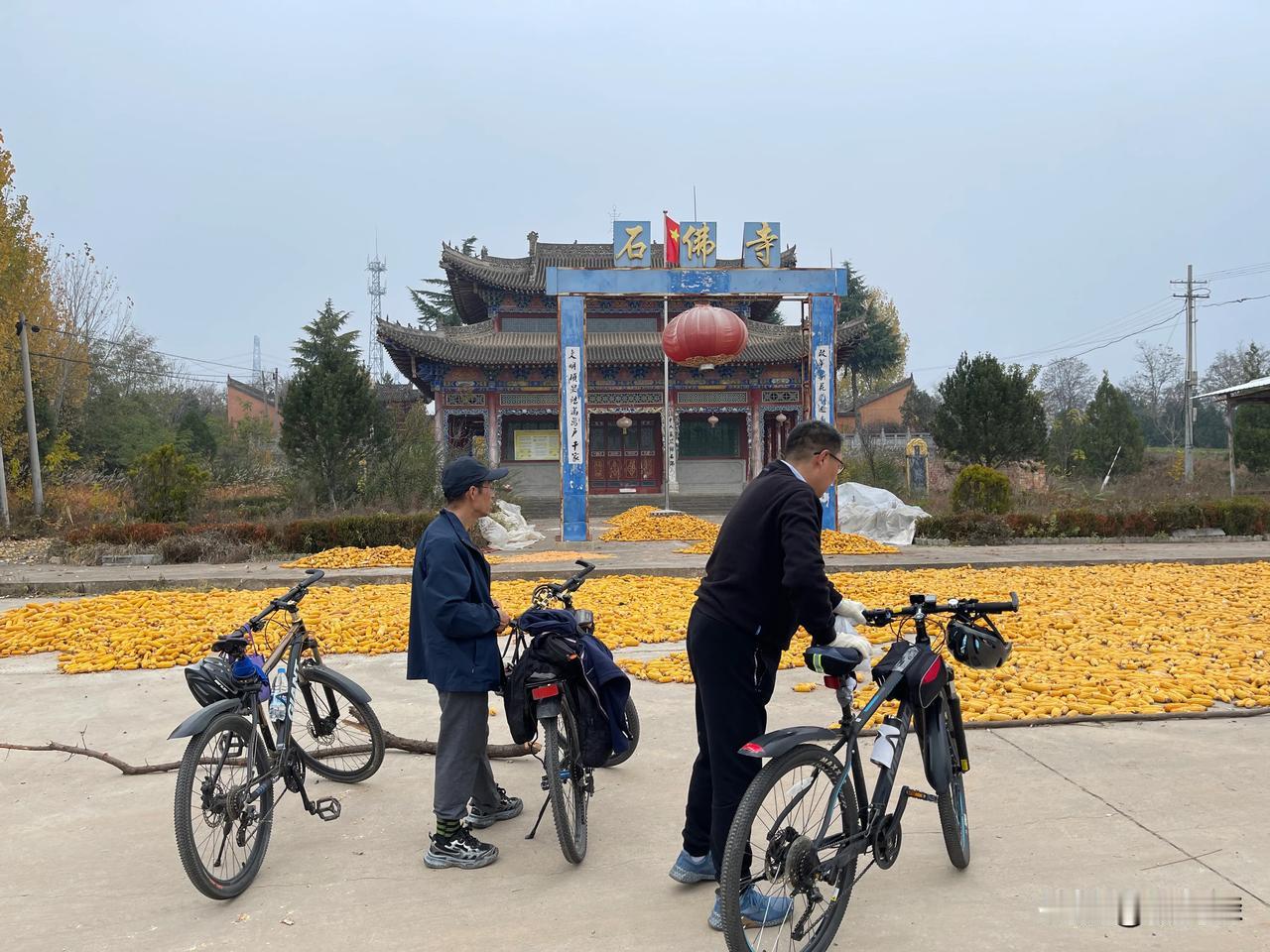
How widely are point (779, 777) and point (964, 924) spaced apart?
31.3 inches

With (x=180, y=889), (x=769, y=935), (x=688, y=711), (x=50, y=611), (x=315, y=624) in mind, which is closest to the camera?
(x=769, y=935)

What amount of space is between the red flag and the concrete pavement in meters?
13.1

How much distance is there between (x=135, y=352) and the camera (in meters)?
34.8

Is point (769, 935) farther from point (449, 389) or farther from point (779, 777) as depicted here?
point (449, 389)

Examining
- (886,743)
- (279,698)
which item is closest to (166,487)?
(279,698)

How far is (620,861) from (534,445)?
25297mm

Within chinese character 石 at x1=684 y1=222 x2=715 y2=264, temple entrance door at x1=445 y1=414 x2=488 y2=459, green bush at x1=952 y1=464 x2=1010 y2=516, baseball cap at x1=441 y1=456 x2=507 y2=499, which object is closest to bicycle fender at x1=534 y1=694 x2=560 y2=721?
baseball cap at x1=441 y1=456 x2=507 y2=499

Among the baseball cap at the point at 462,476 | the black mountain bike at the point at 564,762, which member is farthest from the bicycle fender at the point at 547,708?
the baseball cap at the point at 462,476

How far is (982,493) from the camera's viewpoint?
54.1 feet

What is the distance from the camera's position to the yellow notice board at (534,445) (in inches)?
1112

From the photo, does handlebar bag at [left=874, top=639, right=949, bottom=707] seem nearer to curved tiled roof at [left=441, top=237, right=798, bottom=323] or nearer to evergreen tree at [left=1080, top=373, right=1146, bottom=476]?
curved tiled roof at [left=441, top=237, right=798, bottom=323]

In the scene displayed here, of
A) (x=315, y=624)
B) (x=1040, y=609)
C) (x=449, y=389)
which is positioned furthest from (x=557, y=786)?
(x=449, y=389)

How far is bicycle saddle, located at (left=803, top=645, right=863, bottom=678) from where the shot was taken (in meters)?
2.61

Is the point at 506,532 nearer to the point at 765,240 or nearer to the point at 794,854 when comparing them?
the point at 765,240
